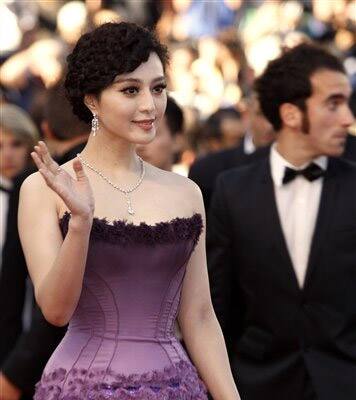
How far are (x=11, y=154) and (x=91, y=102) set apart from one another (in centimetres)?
399

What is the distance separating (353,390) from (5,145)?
3122 mm

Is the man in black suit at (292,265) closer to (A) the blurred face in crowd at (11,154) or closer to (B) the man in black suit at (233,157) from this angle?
(B) the man in black suit at (233,157)

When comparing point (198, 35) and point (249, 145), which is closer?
point (249, 145)

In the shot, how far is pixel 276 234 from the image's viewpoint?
22.8 feet

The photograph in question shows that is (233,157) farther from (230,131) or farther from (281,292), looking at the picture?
(230,131)

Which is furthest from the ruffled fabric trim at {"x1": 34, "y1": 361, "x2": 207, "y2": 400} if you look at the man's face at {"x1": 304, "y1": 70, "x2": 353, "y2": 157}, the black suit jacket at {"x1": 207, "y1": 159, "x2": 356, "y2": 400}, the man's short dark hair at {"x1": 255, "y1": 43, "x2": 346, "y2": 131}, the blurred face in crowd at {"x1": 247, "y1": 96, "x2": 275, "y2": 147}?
the blurred face in crowd at {"x1": 247, "y1": 96, "x2": 275, "y2": 147}

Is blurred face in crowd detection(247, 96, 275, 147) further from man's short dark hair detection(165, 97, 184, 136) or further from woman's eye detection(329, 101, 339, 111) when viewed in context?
woman's eye detection(329, 101, 339, 111)

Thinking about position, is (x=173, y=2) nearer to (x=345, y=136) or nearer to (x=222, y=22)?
(x=222, y=22)

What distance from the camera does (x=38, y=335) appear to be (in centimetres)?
673

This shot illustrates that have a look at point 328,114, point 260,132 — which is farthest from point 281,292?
point 260,132

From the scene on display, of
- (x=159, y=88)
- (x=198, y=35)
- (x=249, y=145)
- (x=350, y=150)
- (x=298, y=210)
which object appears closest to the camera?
(x=159, y=88)


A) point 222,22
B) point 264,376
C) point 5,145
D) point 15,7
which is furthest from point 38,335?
point 222,22

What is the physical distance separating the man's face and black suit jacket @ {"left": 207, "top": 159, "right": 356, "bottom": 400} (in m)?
0.11

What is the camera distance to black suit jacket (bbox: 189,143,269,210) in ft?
27.5
